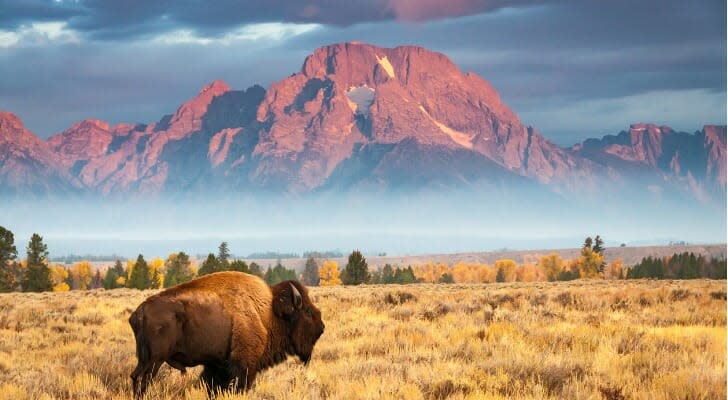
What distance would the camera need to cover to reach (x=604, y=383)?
30.3 ft

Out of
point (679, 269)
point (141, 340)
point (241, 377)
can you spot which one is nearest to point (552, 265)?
point (679, 269)

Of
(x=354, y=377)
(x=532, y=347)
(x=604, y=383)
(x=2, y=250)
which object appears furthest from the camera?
(x=2, y=250)

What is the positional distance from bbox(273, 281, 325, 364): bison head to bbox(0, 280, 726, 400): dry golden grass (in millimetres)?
445

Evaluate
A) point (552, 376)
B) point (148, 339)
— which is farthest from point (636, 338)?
point (148, 339)

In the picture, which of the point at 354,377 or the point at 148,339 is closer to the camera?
the point at 148,339

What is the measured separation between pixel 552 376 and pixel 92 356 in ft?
25.7

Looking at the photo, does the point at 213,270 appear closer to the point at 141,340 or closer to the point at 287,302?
the point at 287,302

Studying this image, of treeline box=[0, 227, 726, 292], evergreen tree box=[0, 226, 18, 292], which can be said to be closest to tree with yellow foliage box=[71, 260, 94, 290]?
treeline box=[0, 227, 726, 292]

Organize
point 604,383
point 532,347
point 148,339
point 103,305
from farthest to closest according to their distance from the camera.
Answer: point 103,305 < point 532,347 < point 604,383 < point 148,339

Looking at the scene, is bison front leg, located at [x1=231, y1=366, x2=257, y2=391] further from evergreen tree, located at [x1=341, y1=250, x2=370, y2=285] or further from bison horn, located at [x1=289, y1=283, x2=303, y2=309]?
evergreen tree, located at [x1=341, y1=250, x2=370, y2=285]

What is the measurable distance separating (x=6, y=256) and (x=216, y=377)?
79386 mm

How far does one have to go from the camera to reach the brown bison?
28.5ft

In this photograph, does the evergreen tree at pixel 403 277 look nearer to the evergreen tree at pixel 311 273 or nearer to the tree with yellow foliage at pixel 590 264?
the tree with yellow foliage at pixel 590 264

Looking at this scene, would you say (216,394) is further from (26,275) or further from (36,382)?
(26,275)
